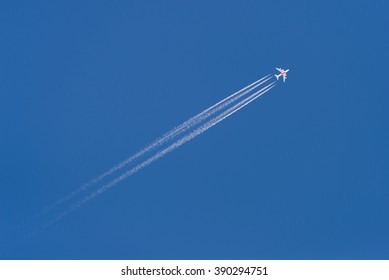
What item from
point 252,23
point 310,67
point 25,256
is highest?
point 252,23

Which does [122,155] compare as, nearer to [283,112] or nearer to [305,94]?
[283,112]

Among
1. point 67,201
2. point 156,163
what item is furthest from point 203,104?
point 67,201

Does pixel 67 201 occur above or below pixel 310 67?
below
